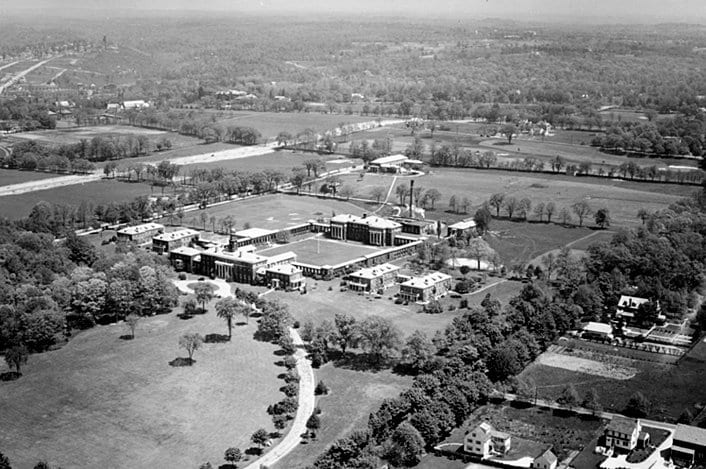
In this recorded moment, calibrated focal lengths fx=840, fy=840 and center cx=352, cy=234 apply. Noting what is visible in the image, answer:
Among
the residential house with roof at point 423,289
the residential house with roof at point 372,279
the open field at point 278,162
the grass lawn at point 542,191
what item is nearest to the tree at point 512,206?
the grass lawn at point 542,191

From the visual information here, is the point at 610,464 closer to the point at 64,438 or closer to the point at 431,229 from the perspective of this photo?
the point at 64,438

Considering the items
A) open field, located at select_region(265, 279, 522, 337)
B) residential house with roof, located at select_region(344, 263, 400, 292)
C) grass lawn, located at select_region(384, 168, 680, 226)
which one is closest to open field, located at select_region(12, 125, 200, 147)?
grass lawn, located at select_region(384, 168, 680, 226)

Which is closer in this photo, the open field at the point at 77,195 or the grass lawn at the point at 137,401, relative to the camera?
the grass lawn at the point at 137,401

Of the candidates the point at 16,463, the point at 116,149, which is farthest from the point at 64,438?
the point at 116,149

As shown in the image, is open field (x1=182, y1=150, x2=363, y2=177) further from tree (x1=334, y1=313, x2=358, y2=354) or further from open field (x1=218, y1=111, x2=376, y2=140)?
tree (x1=334, y1=313, x2=358, y2=354)

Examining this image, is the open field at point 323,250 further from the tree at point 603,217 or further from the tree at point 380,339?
the tree at point 603,217
